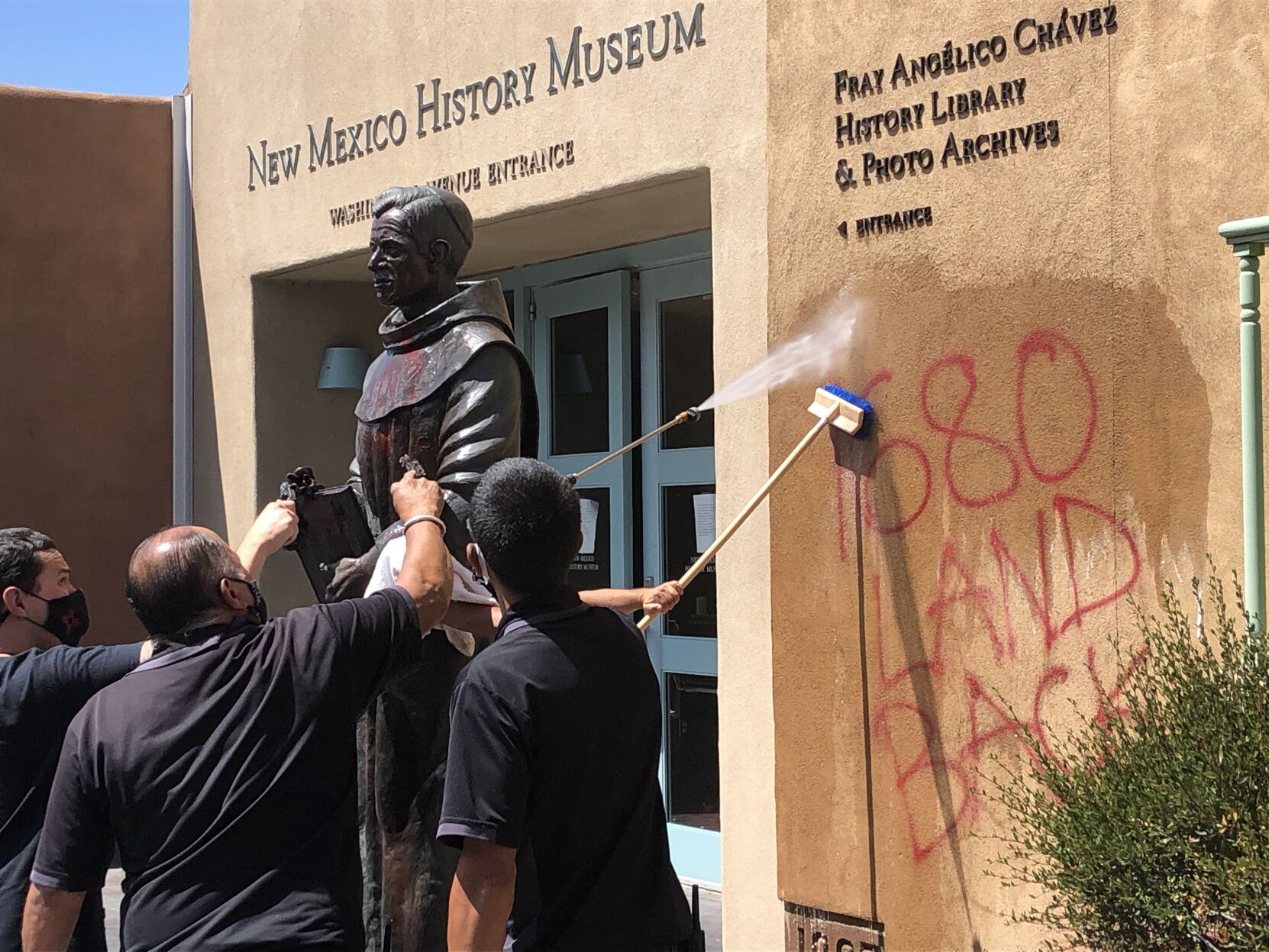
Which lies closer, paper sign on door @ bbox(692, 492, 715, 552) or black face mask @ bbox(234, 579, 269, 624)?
black face mask @ bbox(234, 579, 269, 624)

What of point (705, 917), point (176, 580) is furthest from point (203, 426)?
point (176, 580)

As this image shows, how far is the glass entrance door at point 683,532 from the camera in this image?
719cm

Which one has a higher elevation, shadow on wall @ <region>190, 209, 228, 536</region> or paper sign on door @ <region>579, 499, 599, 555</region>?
shadow on wall @ <region>190, 209, 228, 536</region>

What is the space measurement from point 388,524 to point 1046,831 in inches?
71.0

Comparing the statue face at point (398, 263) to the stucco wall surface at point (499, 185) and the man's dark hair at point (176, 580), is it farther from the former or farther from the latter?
the stucco wall surface at point (499, 185)

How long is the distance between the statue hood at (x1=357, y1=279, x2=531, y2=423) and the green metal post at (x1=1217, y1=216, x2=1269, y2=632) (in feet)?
5.87

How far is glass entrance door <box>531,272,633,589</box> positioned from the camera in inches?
297

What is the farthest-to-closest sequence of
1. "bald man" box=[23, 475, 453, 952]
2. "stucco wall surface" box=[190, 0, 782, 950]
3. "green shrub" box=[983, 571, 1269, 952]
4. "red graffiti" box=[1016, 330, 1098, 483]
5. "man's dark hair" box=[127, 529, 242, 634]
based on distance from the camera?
"stucco wall surface" box=[190, 0, 782, 950], "red graffiti" box=[1016, 330, 1098, 483], "green shrub" box=[983, 571, 1269, 952], "man's dark hair" box=[127, 529, 242, 634], "bald man" box=[23, 475, 453, 952]

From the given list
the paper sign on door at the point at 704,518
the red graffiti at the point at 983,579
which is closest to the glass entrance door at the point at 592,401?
the paper sign on door at the point at 704,518

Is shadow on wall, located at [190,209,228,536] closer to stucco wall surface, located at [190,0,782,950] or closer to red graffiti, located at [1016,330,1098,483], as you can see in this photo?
stucco wall surface, located at [190,0,782,950]

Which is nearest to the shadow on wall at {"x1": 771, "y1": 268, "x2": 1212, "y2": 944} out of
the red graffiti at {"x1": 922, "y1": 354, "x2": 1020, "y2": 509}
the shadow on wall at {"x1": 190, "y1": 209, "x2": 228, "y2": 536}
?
the red graffiti at {"x1": 922, "y1": 354, "x2": 1020, "y2": 509}

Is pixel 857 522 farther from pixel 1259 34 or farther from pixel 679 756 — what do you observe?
pixel 679 756

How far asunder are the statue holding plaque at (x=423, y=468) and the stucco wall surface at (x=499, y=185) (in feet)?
5.17

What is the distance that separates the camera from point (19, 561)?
3.46 m
